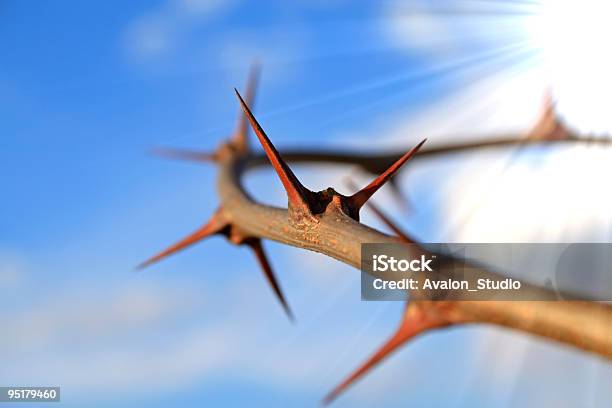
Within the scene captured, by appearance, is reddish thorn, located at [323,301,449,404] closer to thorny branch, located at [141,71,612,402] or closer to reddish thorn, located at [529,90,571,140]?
thorny branch, located at [141,71,612,402]

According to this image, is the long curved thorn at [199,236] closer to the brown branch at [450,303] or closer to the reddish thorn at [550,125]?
the brown branch at [450,303]

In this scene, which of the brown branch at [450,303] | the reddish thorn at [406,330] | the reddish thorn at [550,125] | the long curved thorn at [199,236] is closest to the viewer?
the brown branch at [450,303]

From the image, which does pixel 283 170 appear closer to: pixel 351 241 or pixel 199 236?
pixel 351 241

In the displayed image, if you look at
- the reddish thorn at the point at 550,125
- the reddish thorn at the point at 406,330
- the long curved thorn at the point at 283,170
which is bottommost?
the reddish thorn at the point at 406,330

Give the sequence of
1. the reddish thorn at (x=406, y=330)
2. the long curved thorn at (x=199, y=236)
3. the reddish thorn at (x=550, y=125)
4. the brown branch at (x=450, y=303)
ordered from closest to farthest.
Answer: the brown branch at (x=450, y=303)
the reddish thorn at (x=406, y=330)
the long curved thorn at (x=199, y=236)
the reddish thorn at (x=550, y=125)

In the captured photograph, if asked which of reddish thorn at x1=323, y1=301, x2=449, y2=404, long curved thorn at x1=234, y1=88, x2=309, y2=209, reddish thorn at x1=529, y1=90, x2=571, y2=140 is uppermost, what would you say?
reddish thorn at x1=529, y1=90, x2=571, y2=140

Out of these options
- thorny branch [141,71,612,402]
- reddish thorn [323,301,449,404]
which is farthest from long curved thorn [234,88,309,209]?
reddish thorn [323,301,449,404]

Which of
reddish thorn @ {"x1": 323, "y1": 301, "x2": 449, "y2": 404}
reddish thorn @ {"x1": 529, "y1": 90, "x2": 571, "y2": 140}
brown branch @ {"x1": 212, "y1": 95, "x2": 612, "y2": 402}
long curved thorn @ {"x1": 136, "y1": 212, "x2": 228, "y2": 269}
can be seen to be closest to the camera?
brown branch @ {"x1": 212, "y1": 95, "x2": 612, "y2": 402}

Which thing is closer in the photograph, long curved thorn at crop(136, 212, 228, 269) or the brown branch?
the brown branch

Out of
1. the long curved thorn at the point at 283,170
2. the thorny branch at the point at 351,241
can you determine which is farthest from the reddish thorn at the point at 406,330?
the long curved thorn at the point at 283,170
